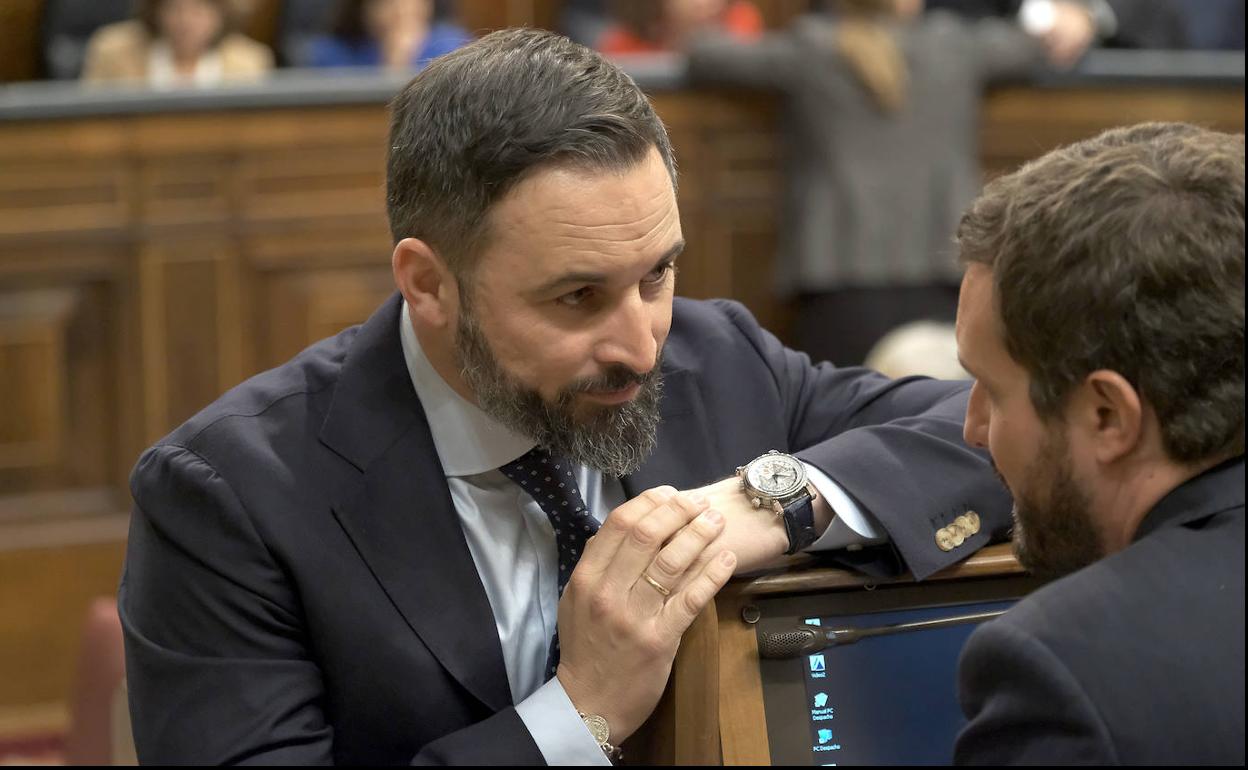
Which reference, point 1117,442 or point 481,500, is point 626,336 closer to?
point 481,500

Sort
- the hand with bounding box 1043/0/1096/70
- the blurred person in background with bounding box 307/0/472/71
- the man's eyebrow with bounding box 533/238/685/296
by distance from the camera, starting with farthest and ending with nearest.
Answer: the blurred person in background with bounding box 307/0/472/71
the hand with bounding box 1043/0/1096/70
the man's eyebrow with bounding box 533/238/685/296

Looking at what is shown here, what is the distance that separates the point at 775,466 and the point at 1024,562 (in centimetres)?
39

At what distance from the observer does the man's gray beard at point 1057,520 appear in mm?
1616

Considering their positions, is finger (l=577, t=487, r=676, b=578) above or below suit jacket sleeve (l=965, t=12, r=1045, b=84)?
above

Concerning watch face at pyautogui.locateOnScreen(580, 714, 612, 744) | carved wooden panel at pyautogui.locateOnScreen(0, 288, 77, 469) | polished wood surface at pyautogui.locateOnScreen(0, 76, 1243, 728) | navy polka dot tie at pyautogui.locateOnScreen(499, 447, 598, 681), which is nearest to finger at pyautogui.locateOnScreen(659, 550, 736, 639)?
watch face at pyautogui.locateOnScreen(580, 714, 612, 744)

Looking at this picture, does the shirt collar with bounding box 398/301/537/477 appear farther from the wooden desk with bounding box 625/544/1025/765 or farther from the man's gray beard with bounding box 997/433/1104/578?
the man's gray beard with bounding box 997/433/1104/578

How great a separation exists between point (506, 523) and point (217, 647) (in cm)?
40

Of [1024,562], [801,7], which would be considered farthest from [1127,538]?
[801,7]

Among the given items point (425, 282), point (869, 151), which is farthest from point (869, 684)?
point (869, 151)

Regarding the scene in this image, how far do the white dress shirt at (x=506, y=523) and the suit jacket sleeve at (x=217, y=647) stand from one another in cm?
A: 17

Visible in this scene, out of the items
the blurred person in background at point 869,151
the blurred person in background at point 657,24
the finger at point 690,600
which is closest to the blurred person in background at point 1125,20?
the blurred person in background at point 869,151

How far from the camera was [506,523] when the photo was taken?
2004 mm

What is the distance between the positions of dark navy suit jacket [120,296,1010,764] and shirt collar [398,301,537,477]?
22mm

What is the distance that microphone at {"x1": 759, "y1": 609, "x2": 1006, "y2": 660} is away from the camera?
1.79 metres
